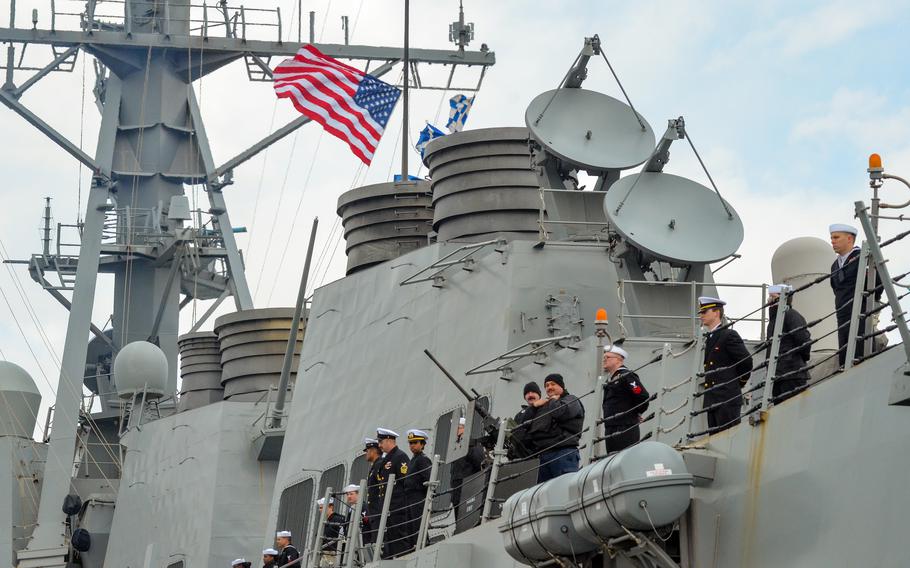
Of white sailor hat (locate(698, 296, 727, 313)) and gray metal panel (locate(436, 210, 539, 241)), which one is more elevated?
gray metal panel (locate(436, 210, 539, 241))

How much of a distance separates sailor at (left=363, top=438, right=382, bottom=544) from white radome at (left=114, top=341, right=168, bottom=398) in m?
11.2

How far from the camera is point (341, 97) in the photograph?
18125 millimetres

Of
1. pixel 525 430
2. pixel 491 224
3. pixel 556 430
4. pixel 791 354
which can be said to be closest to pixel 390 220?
pixel 491 224

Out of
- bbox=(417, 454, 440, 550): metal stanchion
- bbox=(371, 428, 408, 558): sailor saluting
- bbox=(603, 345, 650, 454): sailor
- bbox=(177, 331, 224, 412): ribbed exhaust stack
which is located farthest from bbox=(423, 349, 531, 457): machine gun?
bbox=(177, 331, 224, 412): ribbed exhaust stack

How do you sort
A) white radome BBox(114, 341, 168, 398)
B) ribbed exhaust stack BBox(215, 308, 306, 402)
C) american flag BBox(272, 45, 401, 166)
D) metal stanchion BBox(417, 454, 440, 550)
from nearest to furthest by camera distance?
metal stanchion BBox(417, 454, 440, 550) < american flag BBox(272, 45, 401, 166) < ribbed exhaust stack BBox(215, 308, 306, 402) < white radome BBox(114, 341, 168, 398)

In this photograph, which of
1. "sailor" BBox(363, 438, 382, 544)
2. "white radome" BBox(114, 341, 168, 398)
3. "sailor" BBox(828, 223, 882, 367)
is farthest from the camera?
"white radome" BBox(114, 341, 168, 398)

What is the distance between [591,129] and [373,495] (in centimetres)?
375

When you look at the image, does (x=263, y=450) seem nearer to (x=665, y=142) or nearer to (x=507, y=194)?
(x=507, y=194)

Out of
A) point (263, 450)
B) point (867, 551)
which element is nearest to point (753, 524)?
point (867, 551)

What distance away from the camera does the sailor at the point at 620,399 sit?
8.04 metres

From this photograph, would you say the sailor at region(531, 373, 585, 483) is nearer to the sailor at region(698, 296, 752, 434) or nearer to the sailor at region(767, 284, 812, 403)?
the sailor at region(698, 296, 752, 434)

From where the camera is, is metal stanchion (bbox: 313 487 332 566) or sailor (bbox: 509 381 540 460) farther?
metal stanchion (bbox: 313 487 332 566)

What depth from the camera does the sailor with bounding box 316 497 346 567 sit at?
10.9 meters

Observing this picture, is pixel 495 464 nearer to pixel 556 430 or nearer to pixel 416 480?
pixel 556 430
